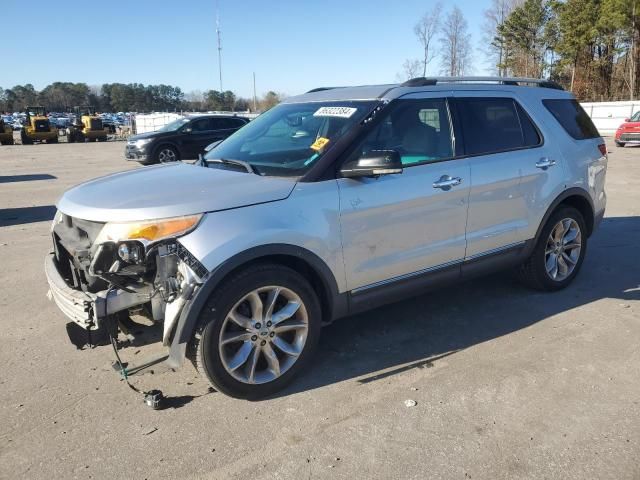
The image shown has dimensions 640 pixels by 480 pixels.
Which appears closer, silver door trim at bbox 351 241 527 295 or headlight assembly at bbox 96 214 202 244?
headlight assembly at bbox 96 214 202 244

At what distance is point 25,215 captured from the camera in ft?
29.1

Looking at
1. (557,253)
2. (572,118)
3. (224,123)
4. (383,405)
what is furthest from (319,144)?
(224,123)

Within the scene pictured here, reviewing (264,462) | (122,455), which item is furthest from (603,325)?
(122,455)

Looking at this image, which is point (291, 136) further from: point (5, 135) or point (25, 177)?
point (5, 135)

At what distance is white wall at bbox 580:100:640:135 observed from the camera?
3253 centimetres

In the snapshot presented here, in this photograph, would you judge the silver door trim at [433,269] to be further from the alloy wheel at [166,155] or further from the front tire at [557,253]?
the alloy wheel at [166,155]

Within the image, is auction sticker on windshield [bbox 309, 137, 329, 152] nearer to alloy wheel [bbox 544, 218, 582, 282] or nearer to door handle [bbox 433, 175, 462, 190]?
door handle [bbox 433, 175, 462, 190]

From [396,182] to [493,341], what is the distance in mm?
1451

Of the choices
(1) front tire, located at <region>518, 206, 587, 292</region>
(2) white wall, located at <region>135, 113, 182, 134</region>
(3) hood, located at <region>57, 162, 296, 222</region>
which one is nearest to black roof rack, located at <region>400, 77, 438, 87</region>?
(3) hood, located at <region>57, 162, 296, 222</region>

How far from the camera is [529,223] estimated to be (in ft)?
14.7

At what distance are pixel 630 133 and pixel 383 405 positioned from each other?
22.6 m

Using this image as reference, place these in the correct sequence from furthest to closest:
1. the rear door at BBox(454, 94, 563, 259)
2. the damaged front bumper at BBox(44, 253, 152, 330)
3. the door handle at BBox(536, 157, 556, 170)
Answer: the door handle at BBox(536, 157, 556, 170), the rear door at BBox(454, 94, 563, 259), the damaged front bumper at BBox(44, 253, 152, 330)

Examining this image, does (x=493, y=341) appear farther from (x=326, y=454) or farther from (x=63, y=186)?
(x=63, y=186)

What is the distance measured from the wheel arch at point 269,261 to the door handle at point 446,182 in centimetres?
106
